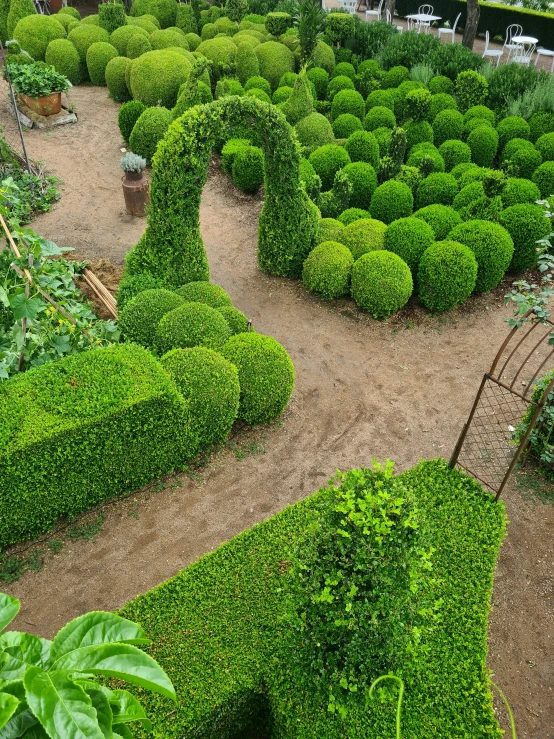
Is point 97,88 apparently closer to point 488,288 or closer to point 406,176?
point 406,176

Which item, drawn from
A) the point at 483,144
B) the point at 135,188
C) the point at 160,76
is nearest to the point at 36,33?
the point at 160,76

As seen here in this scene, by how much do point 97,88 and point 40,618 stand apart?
14.2 m

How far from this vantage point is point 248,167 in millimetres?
10195

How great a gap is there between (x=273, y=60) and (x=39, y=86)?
5291mm

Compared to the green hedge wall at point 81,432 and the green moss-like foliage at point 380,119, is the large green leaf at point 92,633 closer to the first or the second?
the green hedge wall at point 81,432

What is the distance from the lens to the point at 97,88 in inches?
594

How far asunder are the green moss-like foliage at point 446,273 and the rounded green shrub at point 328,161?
2.81 m

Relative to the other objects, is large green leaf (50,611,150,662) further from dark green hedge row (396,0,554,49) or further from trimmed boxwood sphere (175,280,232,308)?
dark green hedge row (396,0,554,49)

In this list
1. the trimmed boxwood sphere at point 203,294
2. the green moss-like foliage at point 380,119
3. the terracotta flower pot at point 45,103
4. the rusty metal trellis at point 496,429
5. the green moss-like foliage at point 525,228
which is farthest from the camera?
the terracotta flower pot at point 45,103

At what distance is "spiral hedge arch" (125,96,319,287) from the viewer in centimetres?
648

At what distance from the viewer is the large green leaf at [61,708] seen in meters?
1.12

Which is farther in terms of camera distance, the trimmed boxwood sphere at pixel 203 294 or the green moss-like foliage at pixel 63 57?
the green moss-like foliage at pixel 63 57

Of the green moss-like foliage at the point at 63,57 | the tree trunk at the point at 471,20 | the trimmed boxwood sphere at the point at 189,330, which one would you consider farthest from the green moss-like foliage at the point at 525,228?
the green moss-like foliage at the point at 63,57

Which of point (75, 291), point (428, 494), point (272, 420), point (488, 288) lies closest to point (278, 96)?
point (488, 288)
